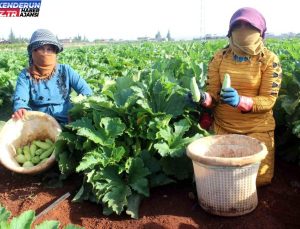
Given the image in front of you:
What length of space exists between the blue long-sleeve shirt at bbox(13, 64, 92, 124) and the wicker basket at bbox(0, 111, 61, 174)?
12.2 inches

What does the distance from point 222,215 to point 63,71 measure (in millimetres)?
2817

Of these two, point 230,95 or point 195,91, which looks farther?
point 195,91

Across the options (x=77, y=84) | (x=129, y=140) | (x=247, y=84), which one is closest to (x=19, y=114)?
(x=77, y=84)

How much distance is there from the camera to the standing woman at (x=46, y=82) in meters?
5.02

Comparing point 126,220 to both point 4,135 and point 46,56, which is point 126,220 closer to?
point 4,135

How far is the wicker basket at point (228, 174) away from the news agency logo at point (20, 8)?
64.5ft

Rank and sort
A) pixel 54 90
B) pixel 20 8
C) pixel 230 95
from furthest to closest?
pixel 20 8, pixel 54 90, pixel 230 95

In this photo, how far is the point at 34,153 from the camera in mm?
4785

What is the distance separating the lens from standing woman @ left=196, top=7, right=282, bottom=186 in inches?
149

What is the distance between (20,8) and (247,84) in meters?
21.2

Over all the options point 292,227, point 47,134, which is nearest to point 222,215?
point 292,227

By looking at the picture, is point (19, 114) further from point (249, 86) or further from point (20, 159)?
point (249, 86)

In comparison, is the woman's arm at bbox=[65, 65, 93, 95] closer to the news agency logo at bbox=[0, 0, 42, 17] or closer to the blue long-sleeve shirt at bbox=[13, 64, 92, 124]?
the blue long-sleeve shirt at bbox=[13, 64, 92, 124]

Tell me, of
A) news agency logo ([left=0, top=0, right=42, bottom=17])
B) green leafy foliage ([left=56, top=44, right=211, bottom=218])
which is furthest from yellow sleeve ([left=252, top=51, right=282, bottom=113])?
news agency logo ([left=0, top=0, right=42, bottom=17])
